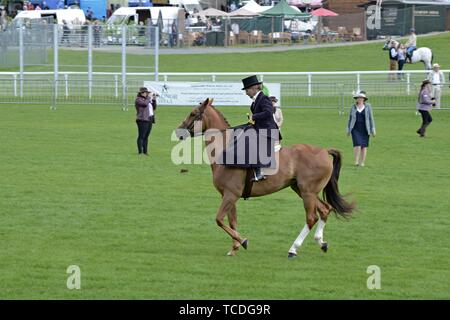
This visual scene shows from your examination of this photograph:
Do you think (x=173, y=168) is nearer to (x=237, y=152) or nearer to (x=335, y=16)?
A: (x=237, y=152)

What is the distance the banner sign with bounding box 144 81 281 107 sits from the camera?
37250 millimetres

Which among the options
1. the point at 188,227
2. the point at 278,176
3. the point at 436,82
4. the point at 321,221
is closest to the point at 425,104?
the point at 436,82

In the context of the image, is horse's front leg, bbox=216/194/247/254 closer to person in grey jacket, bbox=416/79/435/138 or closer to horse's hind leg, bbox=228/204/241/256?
horse's hind leg, bbox=228/204/241/256

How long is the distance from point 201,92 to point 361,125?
14.9 meters

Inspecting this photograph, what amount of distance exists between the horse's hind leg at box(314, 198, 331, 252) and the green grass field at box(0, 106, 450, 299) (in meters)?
0.18

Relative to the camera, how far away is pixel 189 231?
14.5 m

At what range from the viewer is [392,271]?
1181 cm

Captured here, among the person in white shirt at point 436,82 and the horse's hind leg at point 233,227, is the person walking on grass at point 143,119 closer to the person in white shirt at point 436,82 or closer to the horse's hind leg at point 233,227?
the horse's hind leg at point 233,227

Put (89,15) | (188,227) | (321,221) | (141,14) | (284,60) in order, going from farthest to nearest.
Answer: (141,14)
(89,15)
(284,60)
(188,227)
(321,221)

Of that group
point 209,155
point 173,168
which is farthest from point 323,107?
point 209,155

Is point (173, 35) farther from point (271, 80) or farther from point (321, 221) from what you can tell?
point (321, 221)

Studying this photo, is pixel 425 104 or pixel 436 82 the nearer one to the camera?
pixel 425 104

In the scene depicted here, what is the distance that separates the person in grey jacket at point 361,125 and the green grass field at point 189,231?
1.92 feet
